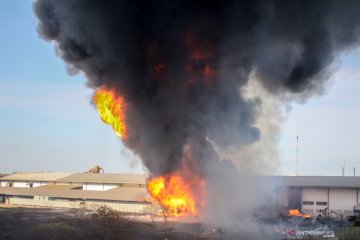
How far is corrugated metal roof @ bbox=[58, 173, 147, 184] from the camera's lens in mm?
90688

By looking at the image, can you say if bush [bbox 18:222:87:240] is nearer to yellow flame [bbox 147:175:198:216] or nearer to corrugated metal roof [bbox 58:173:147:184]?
yellow flame [bbox 147:175:198:216]

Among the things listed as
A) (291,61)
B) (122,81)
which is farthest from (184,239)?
(291,61)

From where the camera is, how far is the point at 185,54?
177 ft

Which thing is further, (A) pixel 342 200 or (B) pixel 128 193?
(B) pixel 128 193

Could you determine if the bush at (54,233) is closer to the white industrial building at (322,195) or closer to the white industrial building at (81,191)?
the white industrial building at (81,191)

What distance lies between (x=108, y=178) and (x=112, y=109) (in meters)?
43.0

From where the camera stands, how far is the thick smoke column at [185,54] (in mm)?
51812

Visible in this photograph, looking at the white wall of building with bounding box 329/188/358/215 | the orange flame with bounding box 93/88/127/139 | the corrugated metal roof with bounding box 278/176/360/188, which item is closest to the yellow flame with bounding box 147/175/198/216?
the orange flame with bounding box 93/88/127/139

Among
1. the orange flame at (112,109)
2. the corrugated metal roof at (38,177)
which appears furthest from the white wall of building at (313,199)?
the corrugated metal roof at (38,177)

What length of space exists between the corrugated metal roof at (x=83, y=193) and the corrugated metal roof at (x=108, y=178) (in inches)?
93.1

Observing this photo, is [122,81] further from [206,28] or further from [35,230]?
[35,230]

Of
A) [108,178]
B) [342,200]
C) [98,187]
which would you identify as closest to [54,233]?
[342,200]

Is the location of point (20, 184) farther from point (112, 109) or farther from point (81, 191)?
point (112, 109)

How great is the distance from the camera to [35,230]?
43562mm
